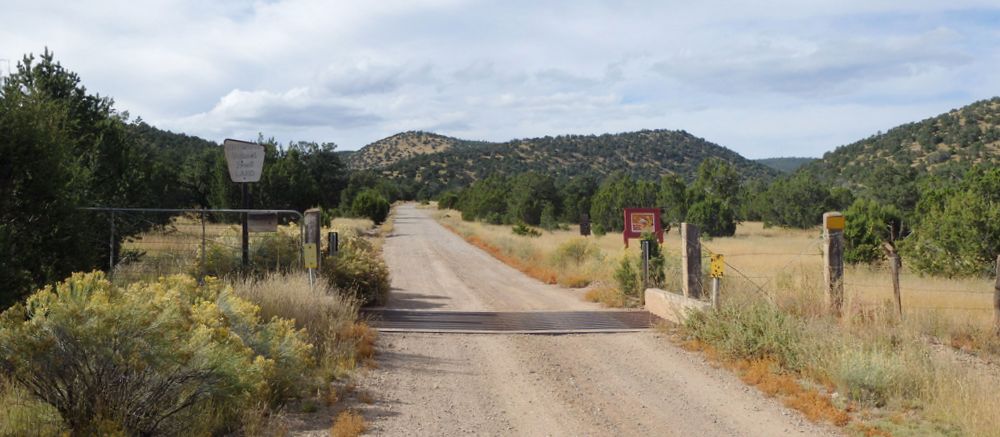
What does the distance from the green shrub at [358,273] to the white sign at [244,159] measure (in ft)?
7.70

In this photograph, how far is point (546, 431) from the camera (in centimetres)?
695

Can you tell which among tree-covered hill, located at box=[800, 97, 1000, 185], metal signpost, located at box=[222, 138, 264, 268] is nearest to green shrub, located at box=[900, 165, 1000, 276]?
metal signpost, located at box=[222, 138, 264, 268]

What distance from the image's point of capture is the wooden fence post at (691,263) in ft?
44.7

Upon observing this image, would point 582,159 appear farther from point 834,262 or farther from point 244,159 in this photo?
point 834,262

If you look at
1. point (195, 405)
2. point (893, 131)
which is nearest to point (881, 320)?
point (195, 405)

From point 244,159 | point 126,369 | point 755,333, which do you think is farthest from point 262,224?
point 755,333

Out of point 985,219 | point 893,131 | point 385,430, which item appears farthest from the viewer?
point 893,131

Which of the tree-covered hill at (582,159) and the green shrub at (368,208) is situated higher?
the tree-covered hill at (582,159)

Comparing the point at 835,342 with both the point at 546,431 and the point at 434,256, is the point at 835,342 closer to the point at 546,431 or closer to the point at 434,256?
the point at 546,431

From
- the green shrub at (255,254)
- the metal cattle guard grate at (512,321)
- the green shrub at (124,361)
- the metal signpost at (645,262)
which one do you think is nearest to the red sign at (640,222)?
the metal signpost at (645,262)

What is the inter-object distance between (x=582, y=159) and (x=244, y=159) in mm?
134610

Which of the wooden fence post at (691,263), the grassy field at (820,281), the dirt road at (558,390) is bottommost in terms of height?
the dirt road at (558,390)

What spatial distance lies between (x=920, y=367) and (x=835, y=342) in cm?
99

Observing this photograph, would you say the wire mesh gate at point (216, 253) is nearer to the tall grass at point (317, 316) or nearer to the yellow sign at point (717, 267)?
the tall grass at point (317, 316)
